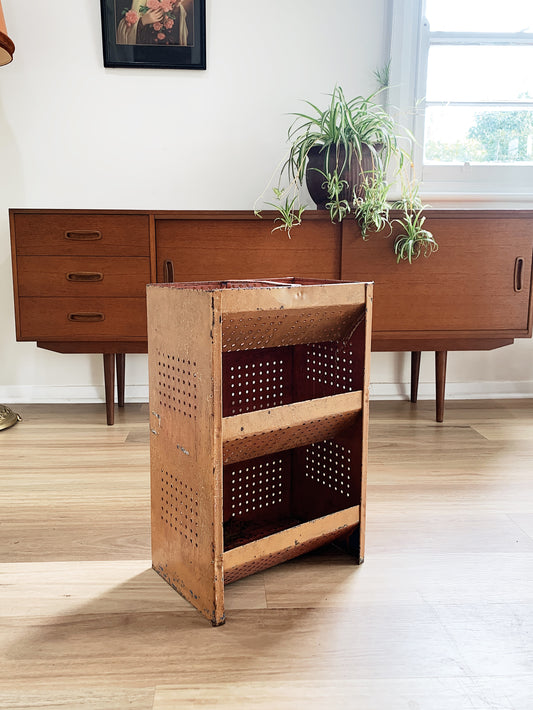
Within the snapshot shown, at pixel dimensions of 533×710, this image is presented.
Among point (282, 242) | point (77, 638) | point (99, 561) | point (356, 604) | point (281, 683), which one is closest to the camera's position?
point (281, 683)

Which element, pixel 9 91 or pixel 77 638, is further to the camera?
pixel 9 91

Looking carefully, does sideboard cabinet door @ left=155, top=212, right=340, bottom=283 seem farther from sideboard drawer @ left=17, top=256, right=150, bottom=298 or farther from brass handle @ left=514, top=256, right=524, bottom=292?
brass handle @ left=514, top=256, right=524, bottom=292

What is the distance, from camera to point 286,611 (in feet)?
3.54

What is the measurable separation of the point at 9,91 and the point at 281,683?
8.05ft

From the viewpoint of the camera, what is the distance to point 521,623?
1.04 meters

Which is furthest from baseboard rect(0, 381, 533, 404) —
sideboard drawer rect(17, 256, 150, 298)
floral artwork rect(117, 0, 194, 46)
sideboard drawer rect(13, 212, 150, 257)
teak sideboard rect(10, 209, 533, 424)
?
floral artwork rect(117, 0, 194, 46)

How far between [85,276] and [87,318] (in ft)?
0.50

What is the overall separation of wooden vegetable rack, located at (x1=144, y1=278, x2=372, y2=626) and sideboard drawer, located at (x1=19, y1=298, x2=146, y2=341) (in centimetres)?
87

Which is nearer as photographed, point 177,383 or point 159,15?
point 177,383

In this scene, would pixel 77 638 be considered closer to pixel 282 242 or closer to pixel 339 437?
pixel 339 437

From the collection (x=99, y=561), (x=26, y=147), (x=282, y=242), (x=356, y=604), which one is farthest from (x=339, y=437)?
(x=26, y=147)

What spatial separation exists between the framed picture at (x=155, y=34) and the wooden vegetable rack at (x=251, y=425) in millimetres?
1504

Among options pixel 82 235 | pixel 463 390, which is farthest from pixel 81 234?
pixel 463 390

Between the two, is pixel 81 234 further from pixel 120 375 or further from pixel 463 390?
pixel 463 390
